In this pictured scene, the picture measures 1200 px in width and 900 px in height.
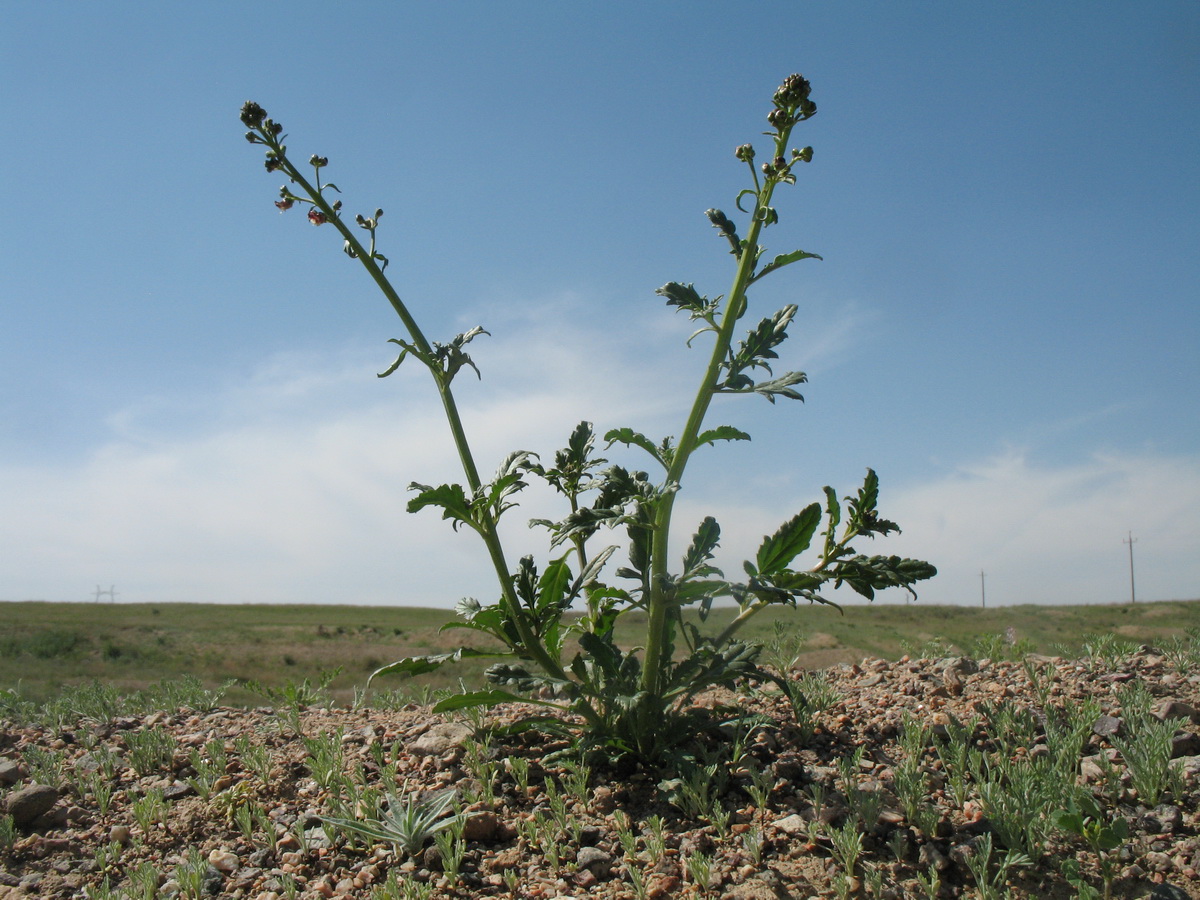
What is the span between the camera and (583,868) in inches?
120

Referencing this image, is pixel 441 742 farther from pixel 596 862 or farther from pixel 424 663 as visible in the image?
pixel 596 862

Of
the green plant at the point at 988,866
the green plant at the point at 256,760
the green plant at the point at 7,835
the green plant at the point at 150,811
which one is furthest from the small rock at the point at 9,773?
the green plant at the point at 988,866

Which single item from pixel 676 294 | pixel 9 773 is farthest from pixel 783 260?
pixel 9 773

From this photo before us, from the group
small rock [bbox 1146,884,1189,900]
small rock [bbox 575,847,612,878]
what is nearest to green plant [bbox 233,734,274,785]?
small rock [bbox 575,847,612,878]

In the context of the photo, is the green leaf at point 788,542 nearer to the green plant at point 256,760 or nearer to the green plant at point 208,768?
the green plant at point 256,760

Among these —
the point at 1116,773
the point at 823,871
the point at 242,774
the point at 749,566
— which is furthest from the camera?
the point at 242,774

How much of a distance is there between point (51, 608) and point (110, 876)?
21.1 meters

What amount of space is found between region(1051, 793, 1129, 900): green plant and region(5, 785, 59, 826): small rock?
14.5ft

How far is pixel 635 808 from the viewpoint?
350 cm

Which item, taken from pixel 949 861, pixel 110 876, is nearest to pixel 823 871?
pixel 949 861

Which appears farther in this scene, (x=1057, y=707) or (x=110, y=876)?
(x=1057, y=707)

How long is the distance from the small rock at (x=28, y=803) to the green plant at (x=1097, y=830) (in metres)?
4.43

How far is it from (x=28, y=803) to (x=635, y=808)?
115 inches

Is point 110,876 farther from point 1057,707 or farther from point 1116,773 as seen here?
point 1057,707
